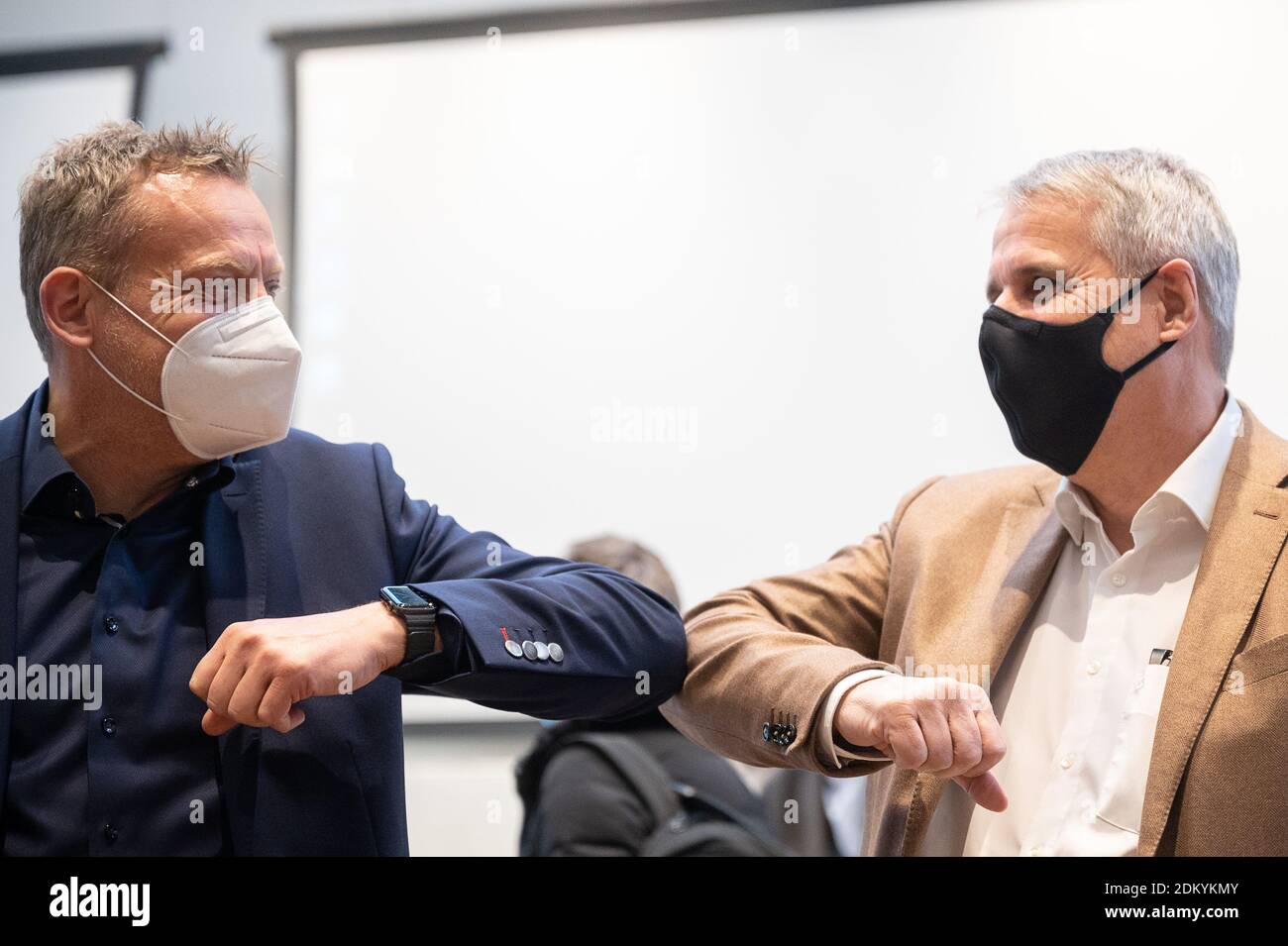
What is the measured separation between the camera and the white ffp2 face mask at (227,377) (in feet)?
6.38

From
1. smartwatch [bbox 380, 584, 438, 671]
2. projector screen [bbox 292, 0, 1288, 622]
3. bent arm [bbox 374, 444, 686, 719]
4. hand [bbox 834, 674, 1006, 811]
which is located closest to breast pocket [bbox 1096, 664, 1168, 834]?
hand [bbox 834, 674, 1006, 811]

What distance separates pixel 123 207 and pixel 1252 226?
103 inches

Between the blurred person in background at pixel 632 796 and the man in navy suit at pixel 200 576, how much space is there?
106cm

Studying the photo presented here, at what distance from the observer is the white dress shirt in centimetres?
189

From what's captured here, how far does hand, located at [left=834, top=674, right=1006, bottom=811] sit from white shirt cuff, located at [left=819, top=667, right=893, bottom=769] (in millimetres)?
54

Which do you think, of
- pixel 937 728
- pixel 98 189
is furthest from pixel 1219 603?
pixel 98 189

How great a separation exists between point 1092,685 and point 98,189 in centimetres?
172

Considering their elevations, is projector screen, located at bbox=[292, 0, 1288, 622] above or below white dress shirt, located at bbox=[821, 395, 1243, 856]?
above

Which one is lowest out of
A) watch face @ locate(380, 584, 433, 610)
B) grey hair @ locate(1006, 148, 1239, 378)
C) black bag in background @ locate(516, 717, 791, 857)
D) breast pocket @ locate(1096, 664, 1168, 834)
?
black bag in background @ locate(516, 717, 791, 857)

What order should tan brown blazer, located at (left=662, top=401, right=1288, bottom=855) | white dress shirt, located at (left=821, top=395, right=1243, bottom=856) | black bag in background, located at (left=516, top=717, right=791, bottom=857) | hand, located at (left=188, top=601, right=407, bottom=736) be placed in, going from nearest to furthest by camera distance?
1. hand, located at (left=188, top=601, right=407, bottom=736)
2. tan brown blazer, located at (left=662, top=401, right=1288, bottom=855)
3. white dress shirt, located at (left=821, top=395, right=1243, bottom=856)
4. black bag in background, located at (left=516, top=717, right=791, bottom=857)

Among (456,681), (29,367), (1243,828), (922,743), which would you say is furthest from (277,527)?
(29,367)

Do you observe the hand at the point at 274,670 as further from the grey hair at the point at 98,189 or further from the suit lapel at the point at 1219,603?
the suit lapel at the point at 1219,603

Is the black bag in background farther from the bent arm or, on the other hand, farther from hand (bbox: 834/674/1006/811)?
hand (bbox: 834/674/1006/811)
